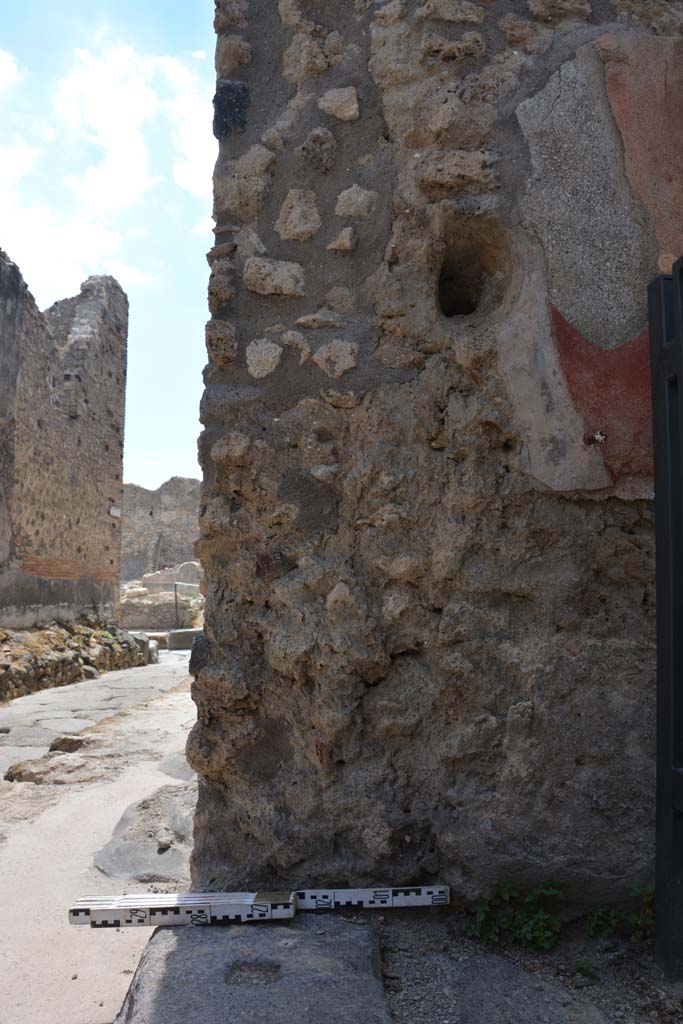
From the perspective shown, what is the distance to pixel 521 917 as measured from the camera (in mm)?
1574

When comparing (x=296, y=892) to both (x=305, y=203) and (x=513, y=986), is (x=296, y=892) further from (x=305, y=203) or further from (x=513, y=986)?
(x=305, y=203)

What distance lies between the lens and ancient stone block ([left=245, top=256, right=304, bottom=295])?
6.41 ft

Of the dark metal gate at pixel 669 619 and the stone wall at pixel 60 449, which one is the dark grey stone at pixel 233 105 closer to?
the dark metal gate at pixel 669 619

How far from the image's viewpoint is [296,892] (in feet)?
5.35

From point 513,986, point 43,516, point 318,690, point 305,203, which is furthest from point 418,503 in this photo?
point 43,516

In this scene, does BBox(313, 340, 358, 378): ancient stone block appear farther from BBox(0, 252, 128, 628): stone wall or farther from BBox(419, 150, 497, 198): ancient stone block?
BBox(0, 252, 128, 628): stone wall

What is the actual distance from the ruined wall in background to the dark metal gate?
0.18 metres

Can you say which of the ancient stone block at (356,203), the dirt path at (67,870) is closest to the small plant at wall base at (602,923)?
the dirt path at (67,870)

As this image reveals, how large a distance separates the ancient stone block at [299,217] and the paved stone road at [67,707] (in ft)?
10.3

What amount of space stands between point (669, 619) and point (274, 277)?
122cm

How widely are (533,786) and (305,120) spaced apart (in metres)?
1.70

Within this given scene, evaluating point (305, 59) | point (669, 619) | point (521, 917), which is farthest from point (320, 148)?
point (521, 917)

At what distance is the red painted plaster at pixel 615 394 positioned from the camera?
5.47ft

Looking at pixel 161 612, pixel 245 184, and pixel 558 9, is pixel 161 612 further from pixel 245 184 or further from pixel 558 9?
pixel 558 9
